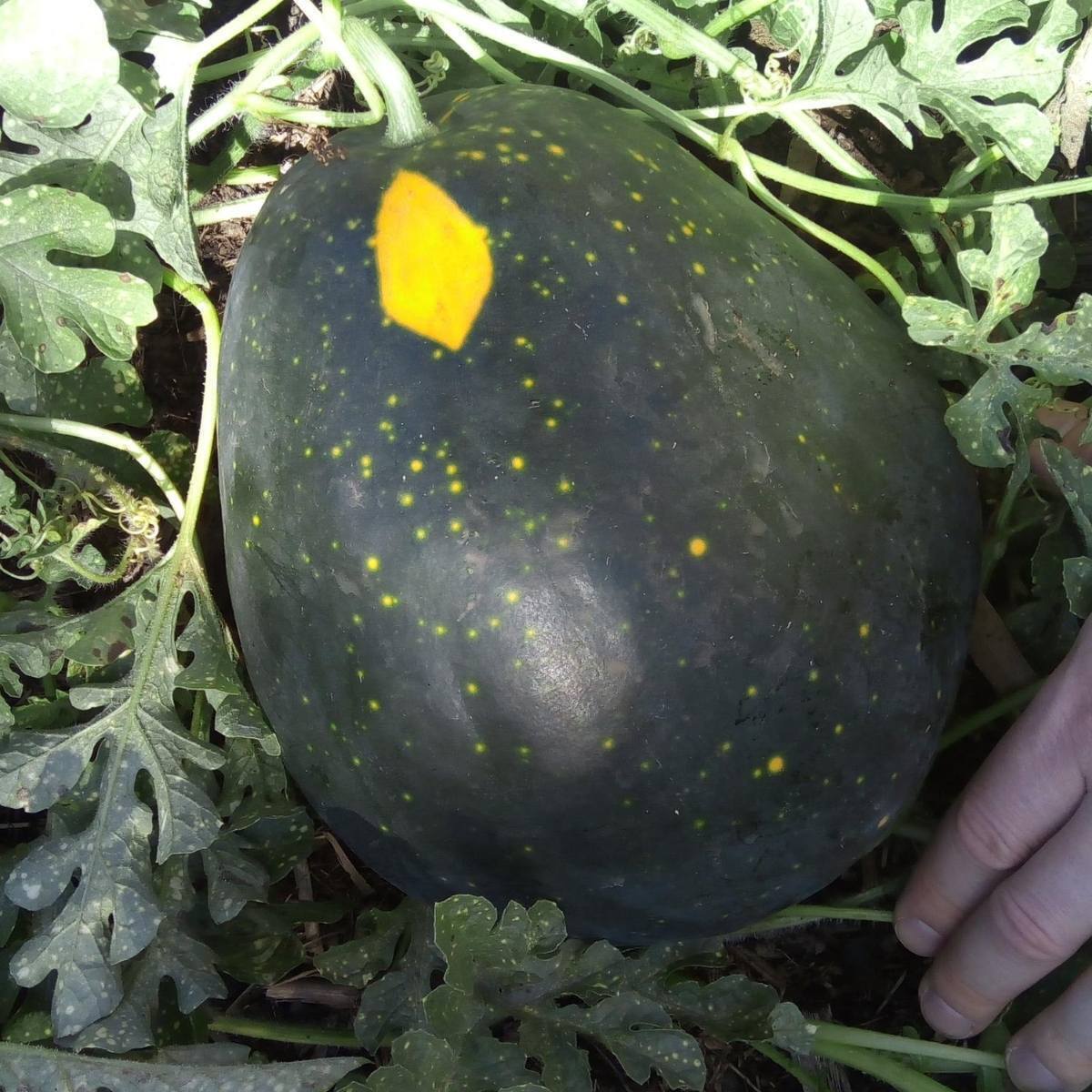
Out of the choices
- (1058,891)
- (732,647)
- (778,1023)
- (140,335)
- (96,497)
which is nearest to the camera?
(732,647)

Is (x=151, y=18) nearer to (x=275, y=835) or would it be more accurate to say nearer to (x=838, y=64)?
(x=838, y=64)

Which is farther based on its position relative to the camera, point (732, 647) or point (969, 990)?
point (969, 990)

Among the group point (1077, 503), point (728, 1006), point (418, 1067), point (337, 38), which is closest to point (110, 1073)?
point (418, 1067)

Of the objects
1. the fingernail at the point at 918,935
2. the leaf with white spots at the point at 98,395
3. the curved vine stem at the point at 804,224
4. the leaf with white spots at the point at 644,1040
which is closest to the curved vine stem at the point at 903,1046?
the fingernail at the point at 918,935

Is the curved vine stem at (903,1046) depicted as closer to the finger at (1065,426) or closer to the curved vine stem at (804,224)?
the finger at (1065,426)

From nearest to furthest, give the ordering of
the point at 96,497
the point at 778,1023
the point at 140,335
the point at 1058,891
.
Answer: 1. the point at 1058,891
2. the point at 778,1023
3. the point at 96,497
4. the point at 140,335

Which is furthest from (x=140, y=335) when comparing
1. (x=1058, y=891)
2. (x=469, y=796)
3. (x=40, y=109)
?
(x=1058, y=891)

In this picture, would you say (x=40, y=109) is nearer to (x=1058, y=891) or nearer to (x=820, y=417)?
(x=820, y=417)
